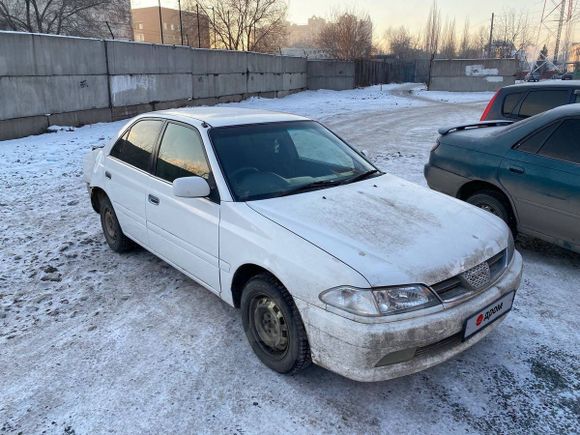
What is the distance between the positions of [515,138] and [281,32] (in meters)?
38.6

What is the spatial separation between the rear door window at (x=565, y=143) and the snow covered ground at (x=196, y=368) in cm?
108

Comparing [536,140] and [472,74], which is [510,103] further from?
[472,74]

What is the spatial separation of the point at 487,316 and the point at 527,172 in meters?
2.39

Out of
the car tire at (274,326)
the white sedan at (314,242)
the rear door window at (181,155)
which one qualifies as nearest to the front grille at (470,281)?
the white sedan at (314,242)

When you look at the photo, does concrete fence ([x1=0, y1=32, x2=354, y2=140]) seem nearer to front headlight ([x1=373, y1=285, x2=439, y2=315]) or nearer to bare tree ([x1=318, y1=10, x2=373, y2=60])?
front headlight ([x1=373, y1=285, x2=439, y2=315])

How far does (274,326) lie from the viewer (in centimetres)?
297

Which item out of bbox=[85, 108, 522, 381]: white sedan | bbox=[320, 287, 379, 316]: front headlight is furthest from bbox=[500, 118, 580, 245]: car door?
bbox=[320, 287, 379, 316]: front headlight

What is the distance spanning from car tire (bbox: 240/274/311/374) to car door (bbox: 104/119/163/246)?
161 centimetres

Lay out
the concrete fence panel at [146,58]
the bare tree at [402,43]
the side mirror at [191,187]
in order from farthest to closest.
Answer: the bare tree at [402,43], the concrete fence panel at [146,58], the side mirror at [191,187]

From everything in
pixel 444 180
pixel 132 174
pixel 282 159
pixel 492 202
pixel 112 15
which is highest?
pixel 112 15

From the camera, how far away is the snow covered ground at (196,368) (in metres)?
2.62

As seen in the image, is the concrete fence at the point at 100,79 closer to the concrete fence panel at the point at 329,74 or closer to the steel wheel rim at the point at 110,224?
the concrete fence panel at the point at 329,74

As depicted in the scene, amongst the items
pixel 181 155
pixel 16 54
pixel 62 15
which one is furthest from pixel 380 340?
pixel 62 15

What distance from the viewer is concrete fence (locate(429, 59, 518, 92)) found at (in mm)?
31938
